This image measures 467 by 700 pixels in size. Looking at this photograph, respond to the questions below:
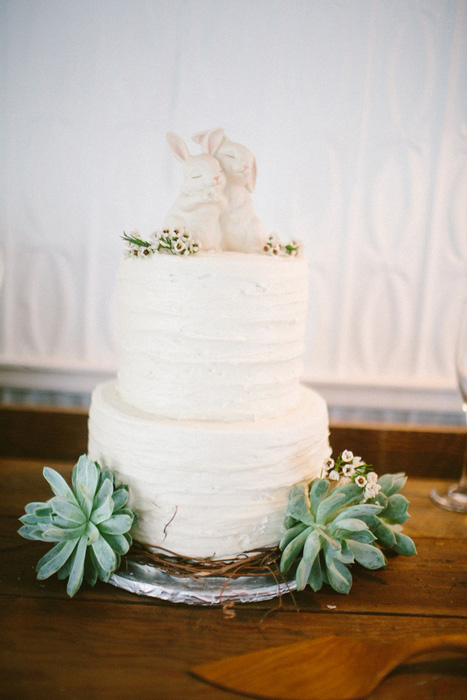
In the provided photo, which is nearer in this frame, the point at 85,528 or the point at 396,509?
the point at 85,528

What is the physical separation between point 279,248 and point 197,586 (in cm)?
52

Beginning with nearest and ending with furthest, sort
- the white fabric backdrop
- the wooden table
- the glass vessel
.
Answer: the wooden table → the glass vessel → the white fabric backdrop

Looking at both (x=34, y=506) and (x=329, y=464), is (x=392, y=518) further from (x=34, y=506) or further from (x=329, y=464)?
(x=34, y=506)

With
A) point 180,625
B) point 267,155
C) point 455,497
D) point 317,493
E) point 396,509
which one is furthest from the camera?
point 267,155

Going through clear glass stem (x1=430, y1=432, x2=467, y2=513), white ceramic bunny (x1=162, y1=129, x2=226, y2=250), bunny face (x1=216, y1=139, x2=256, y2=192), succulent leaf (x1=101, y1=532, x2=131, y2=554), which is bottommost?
clear glass stem (x1=430, y1=432, x2=467, y2=513)

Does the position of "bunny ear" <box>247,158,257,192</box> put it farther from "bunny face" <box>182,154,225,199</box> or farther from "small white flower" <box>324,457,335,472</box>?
"small white flower" <box>324,457,335,472</box>

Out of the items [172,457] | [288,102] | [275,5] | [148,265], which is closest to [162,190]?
[288,102]

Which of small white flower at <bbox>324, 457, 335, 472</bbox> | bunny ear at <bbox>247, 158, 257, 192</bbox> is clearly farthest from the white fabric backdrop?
small white flower at <bbox>324, 457, 335, 472</bbox>

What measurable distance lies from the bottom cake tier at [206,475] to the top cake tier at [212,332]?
0.03m

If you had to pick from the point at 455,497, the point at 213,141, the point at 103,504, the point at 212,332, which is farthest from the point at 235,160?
the point at 455,497

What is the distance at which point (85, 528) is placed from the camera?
881 millimetres

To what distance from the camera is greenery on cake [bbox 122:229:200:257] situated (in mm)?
893

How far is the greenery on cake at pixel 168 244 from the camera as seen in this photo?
89cm

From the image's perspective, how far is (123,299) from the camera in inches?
38.1
